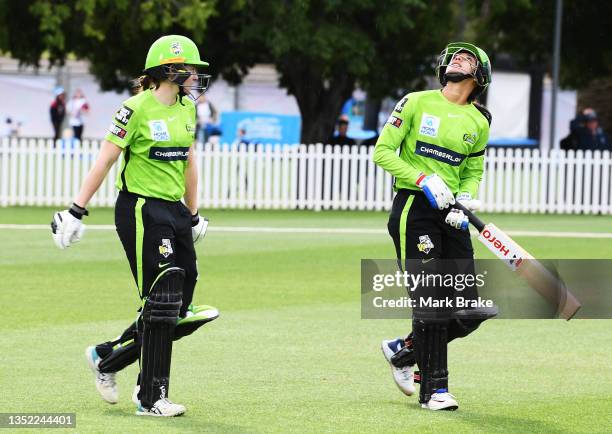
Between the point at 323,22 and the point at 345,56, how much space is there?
778 millimetres

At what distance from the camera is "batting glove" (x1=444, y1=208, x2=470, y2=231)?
24.4 ft

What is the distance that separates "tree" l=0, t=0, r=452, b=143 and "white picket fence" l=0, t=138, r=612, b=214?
6.44ft

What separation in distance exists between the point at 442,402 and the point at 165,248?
171 centimetres

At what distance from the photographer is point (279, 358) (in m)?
9.24

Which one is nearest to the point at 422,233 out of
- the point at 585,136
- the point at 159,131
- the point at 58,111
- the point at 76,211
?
the point at 159,131

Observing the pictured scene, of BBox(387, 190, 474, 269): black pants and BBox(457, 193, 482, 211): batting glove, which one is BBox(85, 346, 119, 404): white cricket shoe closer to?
BBox(387, 190, 474, 269): black pants

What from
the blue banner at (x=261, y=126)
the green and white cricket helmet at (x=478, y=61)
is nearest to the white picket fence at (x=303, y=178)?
the blue banner at (x=261, y=126)

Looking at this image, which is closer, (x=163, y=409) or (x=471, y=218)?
(x=163, y=409)

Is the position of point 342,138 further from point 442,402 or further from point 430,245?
point 442,402

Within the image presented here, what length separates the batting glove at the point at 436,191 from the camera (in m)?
7.37

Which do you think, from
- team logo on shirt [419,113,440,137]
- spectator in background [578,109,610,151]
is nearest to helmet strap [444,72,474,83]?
team logo on shirt [419,113,440,137]

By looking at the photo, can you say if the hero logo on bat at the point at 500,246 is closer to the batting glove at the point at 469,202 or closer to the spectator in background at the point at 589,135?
the batting glove at the point at 469,202

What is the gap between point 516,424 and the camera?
23.7 feet

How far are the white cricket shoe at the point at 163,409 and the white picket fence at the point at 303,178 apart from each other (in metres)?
16.5
